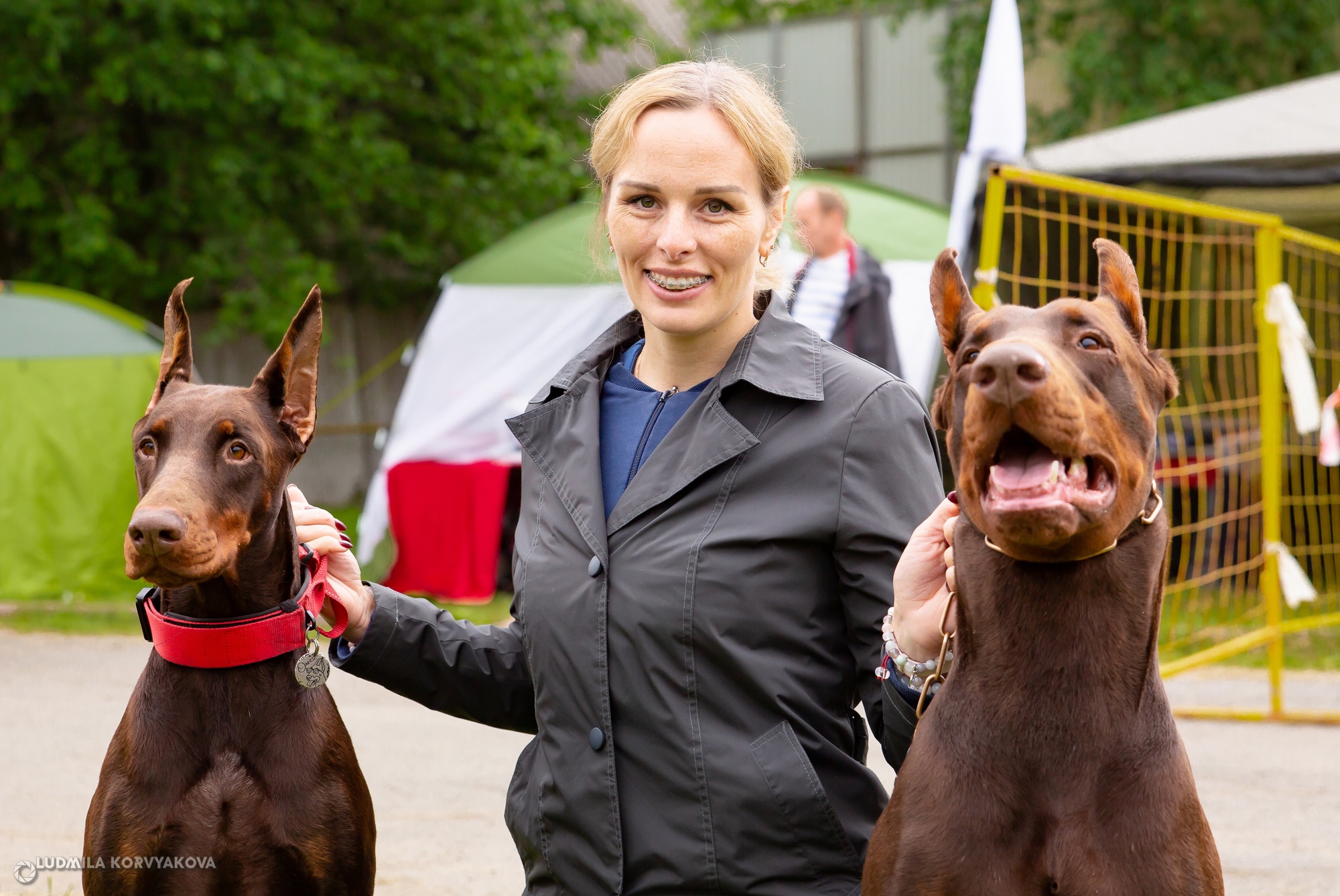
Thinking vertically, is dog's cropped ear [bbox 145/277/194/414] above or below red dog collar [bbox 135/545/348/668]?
above

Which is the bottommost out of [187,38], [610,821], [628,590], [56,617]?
[56,617]

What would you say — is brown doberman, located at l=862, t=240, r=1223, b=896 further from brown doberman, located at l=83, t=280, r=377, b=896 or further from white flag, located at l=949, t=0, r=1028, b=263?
white flag, located at l=949, t=0, r=1028, b=263

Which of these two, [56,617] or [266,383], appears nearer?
[266,383]

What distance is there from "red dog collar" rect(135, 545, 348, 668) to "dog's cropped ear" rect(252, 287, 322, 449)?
1.06ft

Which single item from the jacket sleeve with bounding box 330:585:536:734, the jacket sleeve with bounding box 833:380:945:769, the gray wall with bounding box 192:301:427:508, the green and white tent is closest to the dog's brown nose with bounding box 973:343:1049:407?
the jacket sleeve with bounding box 833:380:945:769

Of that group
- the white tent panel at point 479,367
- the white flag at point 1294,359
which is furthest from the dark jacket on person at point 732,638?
the white tent panel at point 479,367

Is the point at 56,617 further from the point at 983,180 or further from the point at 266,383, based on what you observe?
the point at 266,383

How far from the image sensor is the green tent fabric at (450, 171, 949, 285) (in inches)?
387

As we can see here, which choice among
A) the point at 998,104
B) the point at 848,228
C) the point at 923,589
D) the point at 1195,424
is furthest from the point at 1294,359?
the point at 923,589

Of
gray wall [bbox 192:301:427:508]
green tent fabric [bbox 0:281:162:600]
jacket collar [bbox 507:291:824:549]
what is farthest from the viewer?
gray wall [bbox 192:301:427:508]

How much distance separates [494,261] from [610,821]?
318 inches

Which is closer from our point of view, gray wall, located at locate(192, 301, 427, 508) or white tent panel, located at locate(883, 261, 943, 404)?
white tent panel, located at locate(883, 261, 943, 404)

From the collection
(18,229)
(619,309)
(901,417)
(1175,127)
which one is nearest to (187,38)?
(18,229)

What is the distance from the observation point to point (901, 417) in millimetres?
2465
